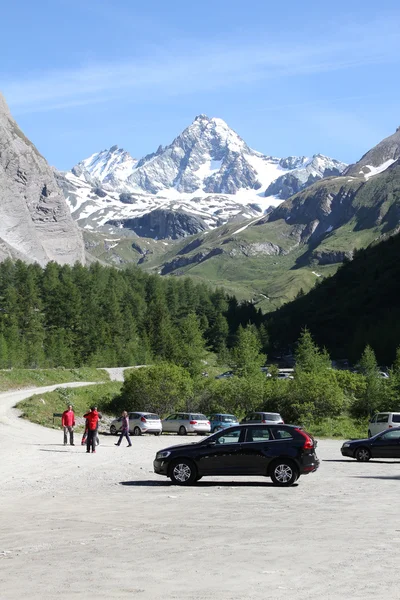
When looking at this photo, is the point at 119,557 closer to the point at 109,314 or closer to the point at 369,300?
the point at 109,314

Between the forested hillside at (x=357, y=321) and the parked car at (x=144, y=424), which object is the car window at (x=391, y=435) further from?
the forested hillside at (x=357, y=321)

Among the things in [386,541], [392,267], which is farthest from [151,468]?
[392,267]

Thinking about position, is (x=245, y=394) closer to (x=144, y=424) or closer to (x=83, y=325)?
(x=144, y=424)

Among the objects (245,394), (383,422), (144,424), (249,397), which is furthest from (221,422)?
(383,422)

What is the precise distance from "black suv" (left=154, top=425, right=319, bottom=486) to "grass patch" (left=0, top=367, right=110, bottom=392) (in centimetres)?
6002

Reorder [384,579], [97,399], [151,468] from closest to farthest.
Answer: [384,579] → [151,468] → [97,399]

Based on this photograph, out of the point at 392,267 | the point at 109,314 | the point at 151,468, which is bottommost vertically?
the point at 151,468

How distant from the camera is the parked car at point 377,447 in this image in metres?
32.9

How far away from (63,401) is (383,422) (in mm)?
32412

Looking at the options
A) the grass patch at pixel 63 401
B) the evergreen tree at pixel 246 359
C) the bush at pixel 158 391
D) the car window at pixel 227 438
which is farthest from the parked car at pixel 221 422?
the evergreen tree at pixel 246 359

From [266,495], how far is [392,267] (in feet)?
605

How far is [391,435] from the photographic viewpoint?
1304 inches

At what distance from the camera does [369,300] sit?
185625 millimetres

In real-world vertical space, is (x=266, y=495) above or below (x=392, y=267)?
below
